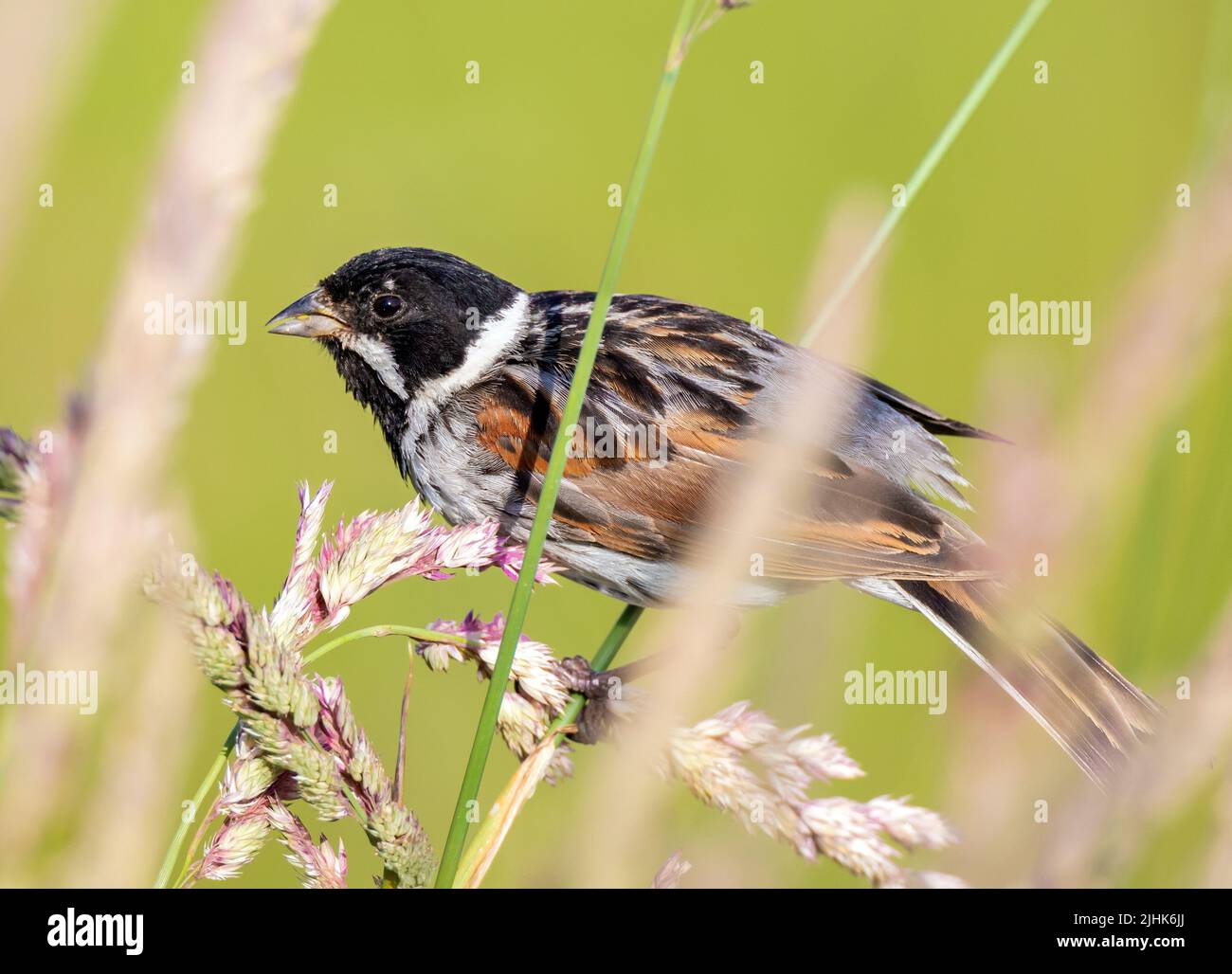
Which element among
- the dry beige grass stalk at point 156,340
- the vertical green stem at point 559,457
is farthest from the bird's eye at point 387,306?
the dry beige grass stalk at point 156,340

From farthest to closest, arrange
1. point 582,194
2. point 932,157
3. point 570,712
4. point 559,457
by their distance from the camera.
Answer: point 582,194
point 570,712
point 932,157
point 559,457

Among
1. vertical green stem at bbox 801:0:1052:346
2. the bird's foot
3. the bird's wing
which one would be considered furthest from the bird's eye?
vertical green stem at bbox 801:0:1052:346

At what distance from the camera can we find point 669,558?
10.3 feet

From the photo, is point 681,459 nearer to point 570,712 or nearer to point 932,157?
point 570,712

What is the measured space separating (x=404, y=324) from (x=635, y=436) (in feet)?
2.35

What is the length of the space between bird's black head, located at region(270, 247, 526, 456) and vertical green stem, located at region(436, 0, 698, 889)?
176cm

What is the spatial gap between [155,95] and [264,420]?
196 centimetres

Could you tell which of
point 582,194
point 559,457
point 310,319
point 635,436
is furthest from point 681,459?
point 582,194

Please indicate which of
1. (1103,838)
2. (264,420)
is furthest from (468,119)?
(1103,838)

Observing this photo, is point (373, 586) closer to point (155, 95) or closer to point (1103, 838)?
point (1103, 838)

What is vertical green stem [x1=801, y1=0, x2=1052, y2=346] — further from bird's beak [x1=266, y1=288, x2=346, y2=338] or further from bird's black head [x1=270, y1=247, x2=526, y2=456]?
bird's beak [x1=266, y1=288, x2=346, y2=338]

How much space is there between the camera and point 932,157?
5.80 feet

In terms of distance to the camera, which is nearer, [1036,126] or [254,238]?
[254,238]
